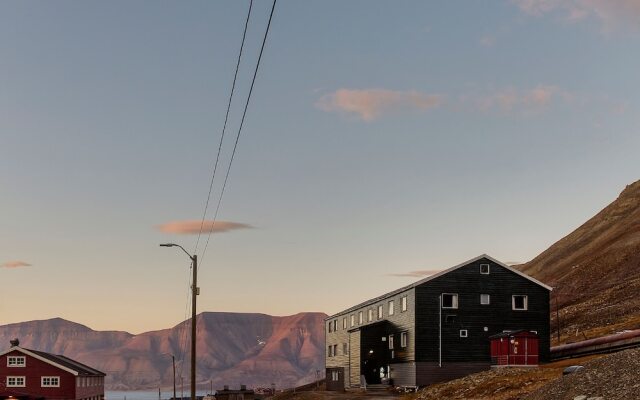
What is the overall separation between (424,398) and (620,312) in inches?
3319

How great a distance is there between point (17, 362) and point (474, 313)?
64617 mm

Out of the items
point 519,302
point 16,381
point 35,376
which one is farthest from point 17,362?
point 519,302

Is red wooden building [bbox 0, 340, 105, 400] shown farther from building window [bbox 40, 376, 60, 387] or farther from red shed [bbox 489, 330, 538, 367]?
red shed [bbox 489, 330, 538, 367]

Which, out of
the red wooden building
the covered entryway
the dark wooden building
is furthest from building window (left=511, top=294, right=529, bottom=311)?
the red wooden building

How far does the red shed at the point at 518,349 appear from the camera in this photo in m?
67.1

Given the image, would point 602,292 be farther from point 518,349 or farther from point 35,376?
→ point 35,376

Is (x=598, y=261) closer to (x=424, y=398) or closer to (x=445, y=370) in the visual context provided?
(x=445, y=370)

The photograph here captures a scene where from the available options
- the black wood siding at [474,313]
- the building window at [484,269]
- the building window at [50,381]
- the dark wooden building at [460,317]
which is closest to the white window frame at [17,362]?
the building window at [50,381]

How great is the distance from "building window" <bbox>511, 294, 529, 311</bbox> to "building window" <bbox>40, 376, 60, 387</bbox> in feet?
206

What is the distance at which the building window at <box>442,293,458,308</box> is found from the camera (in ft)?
236

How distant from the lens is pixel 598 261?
18925 centimetres

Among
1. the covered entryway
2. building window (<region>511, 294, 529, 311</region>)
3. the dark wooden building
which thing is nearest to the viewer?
the dark wooden building

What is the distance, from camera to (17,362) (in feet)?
347

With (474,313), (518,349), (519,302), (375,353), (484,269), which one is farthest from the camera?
(375,353)
